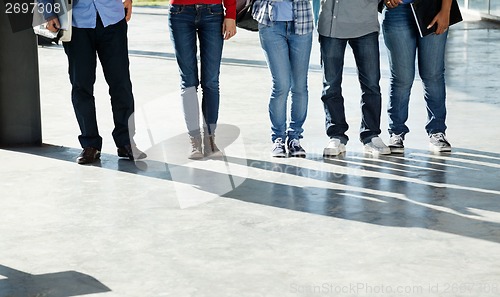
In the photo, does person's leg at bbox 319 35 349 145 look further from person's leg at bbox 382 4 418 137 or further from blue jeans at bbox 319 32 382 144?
person's leg at bbox 382 4 418 137

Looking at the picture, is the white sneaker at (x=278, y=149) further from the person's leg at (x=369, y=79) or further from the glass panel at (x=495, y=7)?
the glass panel at (x=495, y=7)

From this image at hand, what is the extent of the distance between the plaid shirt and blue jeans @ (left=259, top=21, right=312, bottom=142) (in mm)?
39

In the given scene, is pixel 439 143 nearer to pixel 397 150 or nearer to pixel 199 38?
pixel 397 150

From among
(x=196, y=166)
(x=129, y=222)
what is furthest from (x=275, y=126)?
(x=129, y=222)

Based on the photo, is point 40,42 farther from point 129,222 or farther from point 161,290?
point 161,290

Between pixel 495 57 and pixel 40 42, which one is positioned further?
pixel 495 57

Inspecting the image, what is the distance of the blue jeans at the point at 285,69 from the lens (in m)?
6.18

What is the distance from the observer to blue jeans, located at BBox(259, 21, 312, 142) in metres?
6.18

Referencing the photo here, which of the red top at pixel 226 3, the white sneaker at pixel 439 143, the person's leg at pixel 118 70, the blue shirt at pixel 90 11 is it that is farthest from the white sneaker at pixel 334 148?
the blue shirt at pixel 90 11

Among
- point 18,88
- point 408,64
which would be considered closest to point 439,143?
point 408,64

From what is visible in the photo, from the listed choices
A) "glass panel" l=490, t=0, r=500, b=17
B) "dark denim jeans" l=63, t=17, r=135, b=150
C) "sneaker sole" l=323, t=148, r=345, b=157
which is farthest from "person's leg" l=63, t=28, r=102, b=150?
"glass panel" l=490, t=0, r=500, b=17

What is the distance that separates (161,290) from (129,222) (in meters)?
1.07

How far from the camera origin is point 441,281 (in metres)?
4.00

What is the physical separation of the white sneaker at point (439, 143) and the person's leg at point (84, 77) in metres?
2.15
